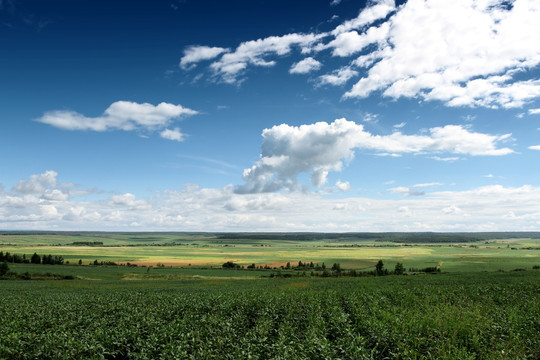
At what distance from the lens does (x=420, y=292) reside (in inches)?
1566

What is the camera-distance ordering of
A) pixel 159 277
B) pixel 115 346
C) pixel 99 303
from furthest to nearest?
1. pixel 159 277
2. pixel 99 303
3. pixel 115 346

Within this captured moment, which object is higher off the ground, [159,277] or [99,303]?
[99,303]

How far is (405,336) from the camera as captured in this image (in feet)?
61.8

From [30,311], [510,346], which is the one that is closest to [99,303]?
[30,311]

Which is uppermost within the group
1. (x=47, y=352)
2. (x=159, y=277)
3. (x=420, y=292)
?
(x=47, y=352)

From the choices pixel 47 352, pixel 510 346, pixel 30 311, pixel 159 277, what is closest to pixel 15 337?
pixel 47 352

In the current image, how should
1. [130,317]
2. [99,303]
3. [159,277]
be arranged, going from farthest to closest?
1. [159,277]
2. [99,303]
3. [130,317]

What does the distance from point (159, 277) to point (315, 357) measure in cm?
8734

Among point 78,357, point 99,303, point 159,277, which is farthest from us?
point 159,277

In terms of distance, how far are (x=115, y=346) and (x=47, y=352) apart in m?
→ 3.42

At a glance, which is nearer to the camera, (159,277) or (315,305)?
(315,305)

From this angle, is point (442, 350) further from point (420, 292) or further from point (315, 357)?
point (420, 292)

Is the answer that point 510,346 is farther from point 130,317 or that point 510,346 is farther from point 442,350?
point 130,317

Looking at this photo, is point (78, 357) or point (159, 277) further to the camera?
point (159, 277)
